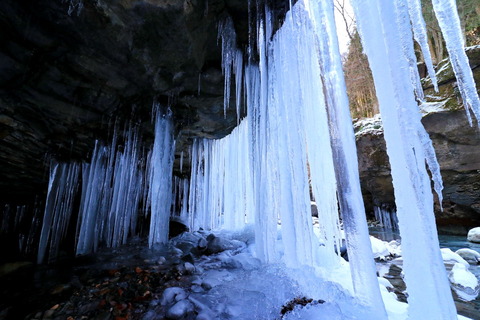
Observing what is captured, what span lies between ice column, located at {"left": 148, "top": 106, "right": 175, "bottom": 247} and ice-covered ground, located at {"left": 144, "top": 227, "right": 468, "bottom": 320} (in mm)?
3088

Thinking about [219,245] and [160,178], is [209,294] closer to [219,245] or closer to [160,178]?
[219,245]

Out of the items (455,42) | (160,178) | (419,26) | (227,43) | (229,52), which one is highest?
(227,43)

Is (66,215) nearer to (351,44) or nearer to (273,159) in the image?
(273,159)

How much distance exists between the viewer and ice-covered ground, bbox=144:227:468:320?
1936 mm

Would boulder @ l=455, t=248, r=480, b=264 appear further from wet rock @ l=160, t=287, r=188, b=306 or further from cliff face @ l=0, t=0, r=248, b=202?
cliff face @ l=0, t=0, r=248, b=202

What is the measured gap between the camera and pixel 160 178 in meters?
6.50

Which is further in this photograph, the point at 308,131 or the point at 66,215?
the point at 66,215

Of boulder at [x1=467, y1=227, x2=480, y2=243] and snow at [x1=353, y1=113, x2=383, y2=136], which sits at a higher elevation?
snow at [x1=353, y1=113, x2=383, y2=136]

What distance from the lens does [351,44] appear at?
1574cm

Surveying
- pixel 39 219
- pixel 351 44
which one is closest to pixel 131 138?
pixel 39 219

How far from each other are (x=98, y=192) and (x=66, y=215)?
7.14 feet

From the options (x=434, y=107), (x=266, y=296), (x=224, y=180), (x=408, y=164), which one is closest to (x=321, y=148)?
(x=408, y=164)

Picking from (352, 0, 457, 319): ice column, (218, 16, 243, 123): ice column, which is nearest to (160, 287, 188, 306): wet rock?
(352, 0, 457, 319): ice column

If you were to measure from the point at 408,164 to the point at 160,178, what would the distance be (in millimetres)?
6158
